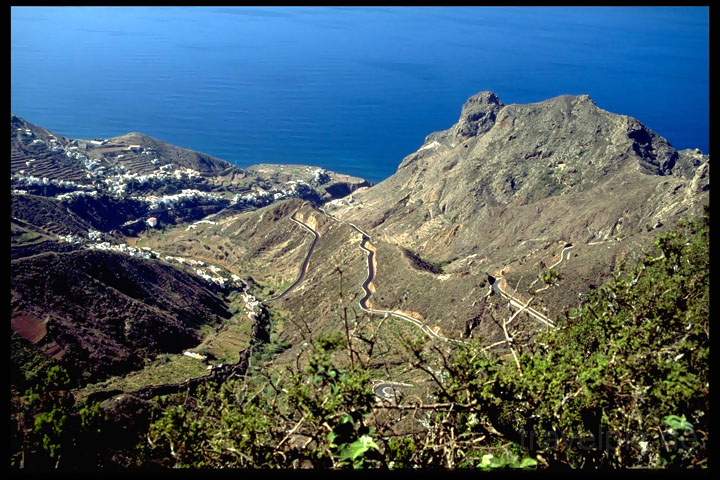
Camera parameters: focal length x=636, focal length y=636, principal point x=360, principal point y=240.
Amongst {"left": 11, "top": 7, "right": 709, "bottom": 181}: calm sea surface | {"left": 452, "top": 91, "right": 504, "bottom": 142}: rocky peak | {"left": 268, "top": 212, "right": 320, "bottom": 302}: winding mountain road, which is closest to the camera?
{"left": 268, "top": 212, "right": 320, "bottom": 302}: winding mountain road

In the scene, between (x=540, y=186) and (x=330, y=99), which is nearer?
(x=540, y=186)

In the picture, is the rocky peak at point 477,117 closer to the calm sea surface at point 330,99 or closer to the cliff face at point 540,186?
the cliff face at point 540,186

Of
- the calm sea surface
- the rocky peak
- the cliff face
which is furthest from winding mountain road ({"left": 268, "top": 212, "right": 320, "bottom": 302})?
the calm sea surface

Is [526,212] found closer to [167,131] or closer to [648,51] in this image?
[167,131]

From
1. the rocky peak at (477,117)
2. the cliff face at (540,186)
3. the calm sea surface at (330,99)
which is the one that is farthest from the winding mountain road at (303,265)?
the calm sea surface at (330,99)

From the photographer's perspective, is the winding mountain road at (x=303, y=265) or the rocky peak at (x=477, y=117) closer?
the winding mountain road at (x=303, y=265)

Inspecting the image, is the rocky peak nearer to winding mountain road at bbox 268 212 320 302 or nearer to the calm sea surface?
the calm sea surface

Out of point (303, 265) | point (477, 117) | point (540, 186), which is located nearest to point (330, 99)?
point (477, 117)

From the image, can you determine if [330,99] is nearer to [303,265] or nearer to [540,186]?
[540,186]

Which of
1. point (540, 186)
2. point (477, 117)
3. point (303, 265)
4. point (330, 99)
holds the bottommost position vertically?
point (303, 265)
